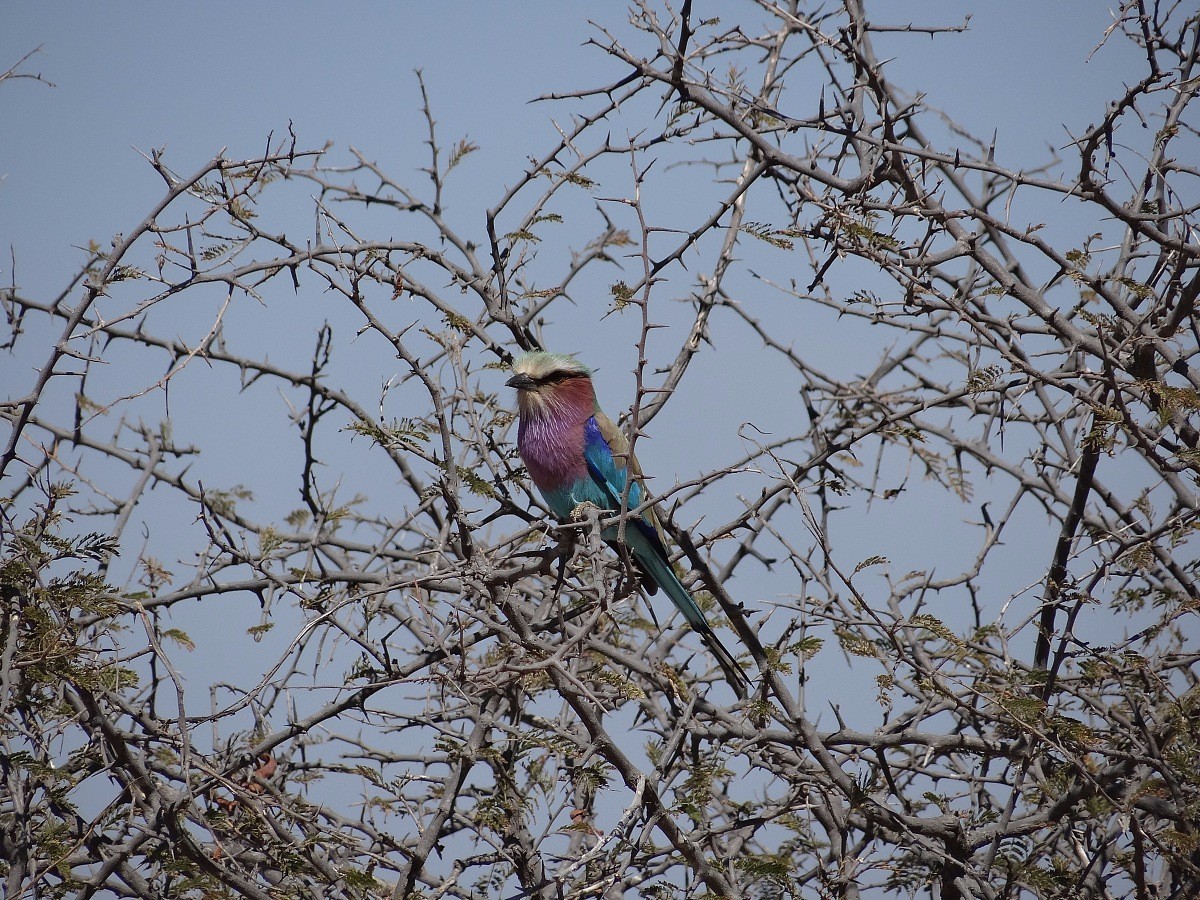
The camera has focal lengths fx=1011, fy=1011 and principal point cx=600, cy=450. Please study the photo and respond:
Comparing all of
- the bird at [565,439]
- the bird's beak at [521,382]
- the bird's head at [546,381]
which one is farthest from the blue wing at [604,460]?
the bird's beak at [521,382]

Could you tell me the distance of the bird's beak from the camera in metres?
4.33

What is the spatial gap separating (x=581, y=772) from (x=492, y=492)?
896mm

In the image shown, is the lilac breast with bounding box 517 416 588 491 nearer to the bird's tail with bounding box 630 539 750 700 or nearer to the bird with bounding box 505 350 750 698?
the bird with bounding box 505 350 750 698

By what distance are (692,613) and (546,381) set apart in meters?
1.25

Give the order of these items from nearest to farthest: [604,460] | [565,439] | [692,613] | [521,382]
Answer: [692,613] → [521,382] → [565,439] → [604,460]

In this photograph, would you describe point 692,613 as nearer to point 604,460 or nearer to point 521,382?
point 604,460

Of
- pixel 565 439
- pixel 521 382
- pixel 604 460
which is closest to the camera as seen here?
pixel 521 382

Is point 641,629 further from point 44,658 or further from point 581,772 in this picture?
point 44,658

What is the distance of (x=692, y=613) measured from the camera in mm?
3957

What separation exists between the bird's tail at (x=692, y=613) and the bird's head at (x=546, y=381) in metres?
0.80

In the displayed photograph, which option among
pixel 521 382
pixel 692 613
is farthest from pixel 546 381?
pixel 692 613

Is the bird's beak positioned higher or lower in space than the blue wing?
higher

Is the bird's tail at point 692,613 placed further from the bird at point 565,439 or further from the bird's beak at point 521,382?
the bird's beak at point 521,382

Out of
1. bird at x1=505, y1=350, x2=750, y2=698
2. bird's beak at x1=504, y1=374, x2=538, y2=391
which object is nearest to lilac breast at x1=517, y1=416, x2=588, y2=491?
bird at x1=505, y1=350, x2=750, y2=698
